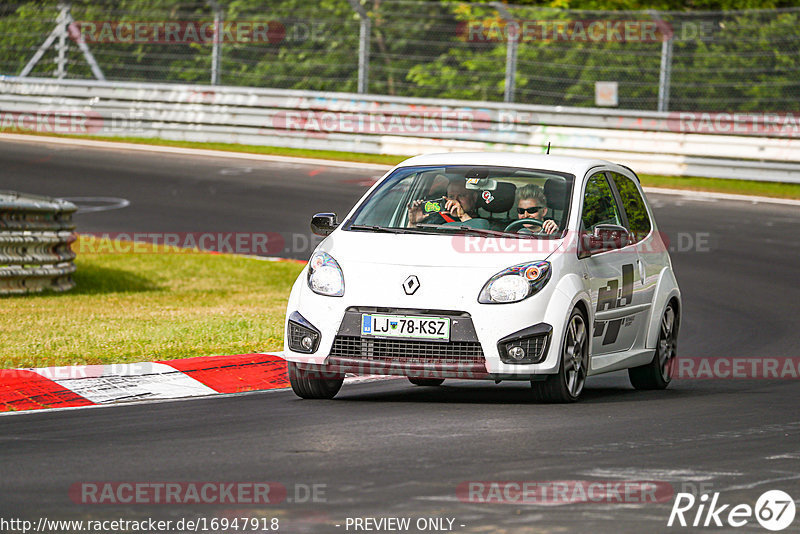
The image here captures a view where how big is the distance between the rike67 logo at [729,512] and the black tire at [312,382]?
3.16 m

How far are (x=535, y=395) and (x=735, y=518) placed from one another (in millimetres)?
3022

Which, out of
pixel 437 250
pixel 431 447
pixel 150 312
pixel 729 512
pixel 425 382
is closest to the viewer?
pixel 729 512

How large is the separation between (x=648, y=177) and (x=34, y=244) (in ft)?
43.5

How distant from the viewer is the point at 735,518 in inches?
217

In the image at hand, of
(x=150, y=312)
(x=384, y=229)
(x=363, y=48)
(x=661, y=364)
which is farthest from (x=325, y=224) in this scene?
(x=363, y=48)

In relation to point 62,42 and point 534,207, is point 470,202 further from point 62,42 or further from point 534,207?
point 62,42

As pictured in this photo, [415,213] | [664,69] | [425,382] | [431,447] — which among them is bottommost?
[425,382]

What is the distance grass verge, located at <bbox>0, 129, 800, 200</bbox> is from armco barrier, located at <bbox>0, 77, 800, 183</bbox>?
133 millimetres

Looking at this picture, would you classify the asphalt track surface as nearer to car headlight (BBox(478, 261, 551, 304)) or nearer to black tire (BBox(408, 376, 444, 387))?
black tire (BBox(408, 376, 444, 387))

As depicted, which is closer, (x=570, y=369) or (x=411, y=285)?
(x=411, y=285)

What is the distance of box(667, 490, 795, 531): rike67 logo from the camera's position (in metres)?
5.44

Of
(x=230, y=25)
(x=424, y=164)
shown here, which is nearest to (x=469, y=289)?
(x=424, y=164)

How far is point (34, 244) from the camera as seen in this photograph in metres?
14.2

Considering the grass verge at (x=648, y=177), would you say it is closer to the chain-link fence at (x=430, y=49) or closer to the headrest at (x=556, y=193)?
the chain-link fence at (x=430, y=49)
